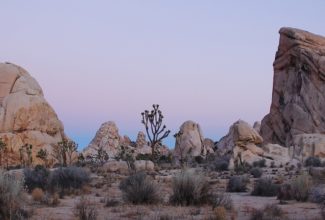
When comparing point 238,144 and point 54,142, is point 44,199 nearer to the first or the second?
point 238,144

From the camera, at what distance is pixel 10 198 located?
11961 mm

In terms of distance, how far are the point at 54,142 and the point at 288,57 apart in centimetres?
3140

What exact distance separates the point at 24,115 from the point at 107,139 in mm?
27317

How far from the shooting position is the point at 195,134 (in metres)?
75.2

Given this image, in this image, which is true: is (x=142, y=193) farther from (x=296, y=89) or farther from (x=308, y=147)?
(x=296, y=89)

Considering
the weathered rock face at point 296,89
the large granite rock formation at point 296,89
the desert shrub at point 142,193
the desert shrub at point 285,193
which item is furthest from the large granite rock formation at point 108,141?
the desert shrub at point 142,193

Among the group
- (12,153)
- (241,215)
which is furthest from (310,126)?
(241,215)

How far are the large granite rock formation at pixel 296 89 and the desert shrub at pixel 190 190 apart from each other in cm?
4932

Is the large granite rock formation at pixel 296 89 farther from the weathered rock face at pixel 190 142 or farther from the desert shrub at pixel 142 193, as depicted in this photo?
the desert shrub at pixel 142 193

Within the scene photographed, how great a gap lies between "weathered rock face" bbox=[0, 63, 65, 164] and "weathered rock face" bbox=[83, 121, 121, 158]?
20.3m

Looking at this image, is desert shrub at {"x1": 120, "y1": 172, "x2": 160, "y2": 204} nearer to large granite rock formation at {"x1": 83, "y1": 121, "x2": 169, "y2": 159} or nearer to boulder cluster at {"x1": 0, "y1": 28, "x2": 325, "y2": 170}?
boulder cluster at {"x1": 0, "y1": 28, "x2": 325, "y2": 170}

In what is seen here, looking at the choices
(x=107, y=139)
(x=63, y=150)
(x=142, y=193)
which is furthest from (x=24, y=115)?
(x=142, y=193)

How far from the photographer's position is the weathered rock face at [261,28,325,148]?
213 ft

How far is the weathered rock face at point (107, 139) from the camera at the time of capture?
284 ft
